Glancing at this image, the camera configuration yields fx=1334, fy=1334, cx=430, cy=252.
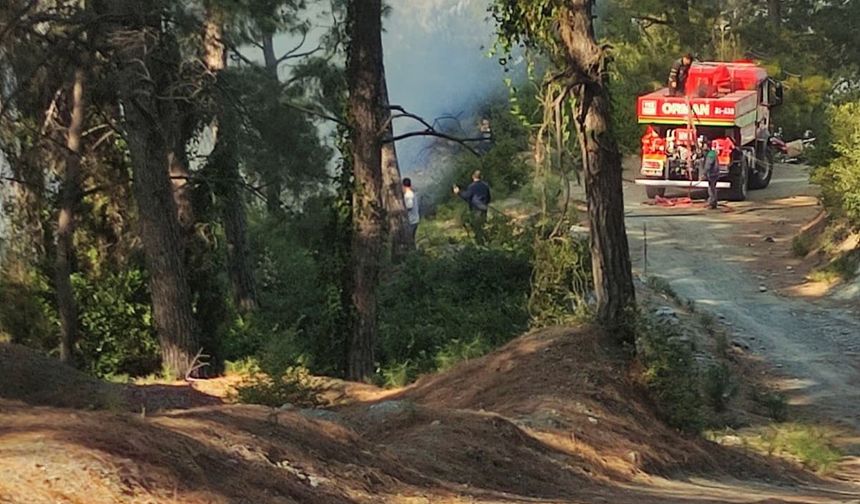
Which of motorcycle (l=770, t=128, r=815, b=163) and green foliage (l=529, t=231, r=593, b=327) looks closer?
green foliage (l=529, t=231, r=593, b=327)

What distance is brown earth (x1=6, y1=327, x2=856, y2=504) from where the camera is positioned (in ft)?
19.7

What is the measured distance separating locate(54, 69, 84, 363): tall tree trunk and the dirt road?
9972 millimetres

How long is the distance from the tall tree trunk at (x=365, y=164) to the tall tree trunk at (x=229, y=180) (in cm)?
293

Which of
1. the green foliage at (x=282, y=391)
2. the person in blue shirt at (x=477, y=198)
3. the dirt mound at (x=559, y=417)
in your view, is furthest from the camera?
the person in blue shirt at (x=477, y=198)

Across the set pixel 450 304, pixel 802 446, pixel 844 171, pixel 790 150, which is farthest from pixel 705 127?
pixel 802 446

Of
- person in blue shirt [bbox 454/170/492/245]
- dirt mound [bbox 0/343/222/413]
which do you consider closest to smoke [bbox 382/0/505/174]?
person in blue shirt [bbox 454/170/492/245]

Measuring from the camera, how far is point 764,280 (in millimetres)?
25719

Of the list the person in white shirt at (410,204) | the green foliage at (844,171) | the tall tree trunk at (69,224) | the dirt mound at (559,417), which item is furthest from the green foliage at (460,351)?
the green foliage at (844,171)

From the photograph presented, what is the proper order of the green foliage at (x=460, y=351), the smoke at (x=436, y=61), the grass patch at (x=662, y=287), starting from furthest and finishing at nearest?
the smoke at (x=436, y=61) → the grass patch at (x=662, y=287) → the green foliage at (x=460, y=351)

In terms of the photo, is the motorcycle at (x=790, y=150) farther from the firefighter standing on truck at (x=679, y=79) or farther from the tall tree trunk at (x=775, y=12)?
the firefighter standing on truck at (x=679, y=79)

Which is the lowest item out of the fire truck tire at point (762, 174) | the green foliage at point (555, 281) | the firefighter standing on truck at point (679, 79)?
the green foliage at point (555, 281)

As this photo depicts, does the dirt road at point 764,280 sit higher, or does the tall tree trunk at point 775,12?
the tall tree trunk at point 775,12

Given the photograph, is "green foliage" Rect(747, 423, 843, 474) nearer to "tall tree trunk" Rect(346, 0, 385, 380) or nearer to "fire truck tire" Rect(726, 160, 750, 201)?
"tall tree trunk" Rect(346, 0, 385, 380)

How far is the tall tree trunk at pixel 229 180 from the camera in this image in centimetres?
1950
